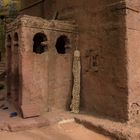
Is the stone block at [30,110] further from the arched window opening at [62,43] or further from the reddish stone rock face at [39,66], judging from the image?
the arched window opening at [62,43]

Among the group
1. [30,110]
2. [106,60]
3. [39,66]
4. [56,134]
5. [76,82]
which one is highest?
[106,60]

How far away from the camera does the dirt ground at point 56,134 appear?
6.48 m

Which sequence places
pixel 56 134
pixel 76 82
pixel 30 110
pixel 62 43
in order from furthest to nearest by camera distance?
1. pixel 62 43
2. pixel 76 82
3. pixel 30 110
4. pixel 56 134

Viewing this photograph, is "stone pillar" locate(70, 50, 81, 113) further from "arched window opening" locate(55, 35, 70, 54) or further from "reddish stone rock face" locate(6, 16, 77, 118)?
"arched window opening" locate(55, 35, 70, 54)

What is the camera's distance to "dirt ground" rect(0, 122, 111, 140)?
6480mm

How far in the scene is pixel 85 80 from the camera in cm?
841

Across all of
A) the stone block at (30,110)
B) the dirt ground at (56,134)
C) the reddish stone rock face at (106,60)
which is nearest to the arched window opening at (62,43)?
the reddish stone rock face at (106,60)

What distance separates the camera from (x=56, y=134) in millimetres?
6754

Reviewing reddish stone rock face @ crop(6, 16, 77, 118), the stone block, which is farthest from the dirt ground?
reddish stone rock face @ crop(6, 16, 77, 118)

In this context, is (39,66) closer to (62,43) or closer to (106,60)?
(62,43)

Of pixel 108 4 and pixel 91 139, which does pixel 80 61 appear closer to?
pixel 108 4

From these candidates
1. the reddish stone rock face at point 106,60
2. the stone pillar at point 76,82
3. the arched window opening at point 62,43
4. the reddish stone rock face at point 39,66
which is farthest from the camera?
the arched window opening at point 62,43

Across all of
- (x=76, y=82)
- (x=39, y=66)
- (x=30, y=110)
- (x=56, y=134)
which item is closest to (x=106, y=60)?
(x=76, y=82)

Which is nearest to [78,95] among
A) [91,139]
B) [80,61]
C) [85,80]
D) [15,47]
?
[85,80]
